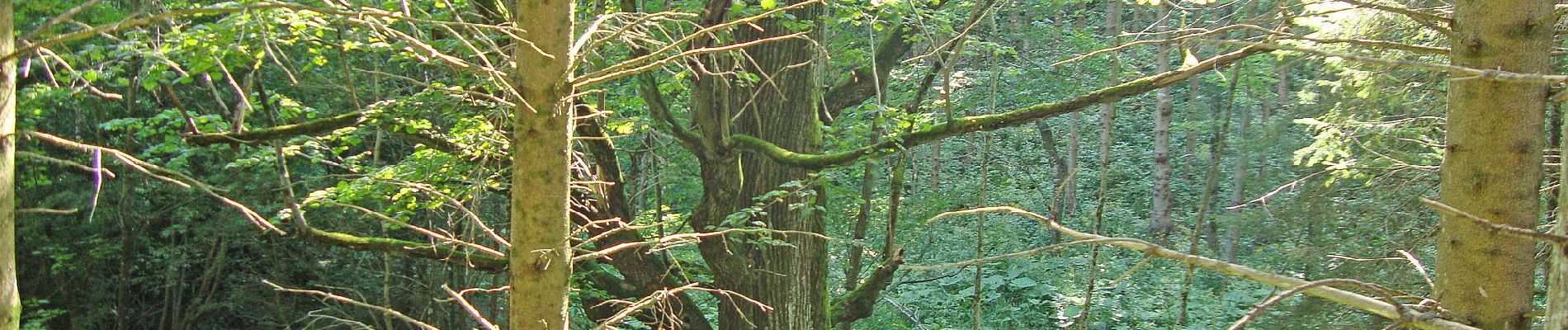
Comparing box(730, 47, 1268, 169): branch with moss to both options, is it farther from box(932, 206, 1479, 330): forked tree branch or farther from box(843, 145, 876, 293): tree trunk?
box(932, 206, 1479, 330): forked tree branch

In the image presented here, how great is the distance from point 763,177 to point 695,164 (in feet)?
10.2

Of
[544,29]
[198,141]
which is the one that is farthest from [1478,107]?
→ [198,141]

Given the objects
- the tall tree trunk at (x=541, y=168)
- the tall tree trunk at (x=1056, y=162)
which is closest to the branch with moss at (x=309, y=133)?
the tall tree trunk at (x=541, y=168)

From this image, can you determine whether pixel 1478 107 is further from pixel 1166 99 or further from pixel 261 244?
pixel 1166 99

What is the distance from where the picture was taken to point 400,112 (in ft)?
18.4

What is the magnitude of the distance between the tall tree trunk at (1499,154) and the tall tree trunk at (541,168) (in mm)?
2469

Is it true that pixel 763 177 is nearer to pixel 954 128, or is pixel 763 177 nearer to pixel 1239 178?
pixel 954 128

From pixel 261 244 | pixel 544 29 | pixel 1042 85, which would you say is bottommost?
pixel 261 244

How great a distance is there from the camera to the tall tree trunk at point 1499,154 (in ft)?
8.15

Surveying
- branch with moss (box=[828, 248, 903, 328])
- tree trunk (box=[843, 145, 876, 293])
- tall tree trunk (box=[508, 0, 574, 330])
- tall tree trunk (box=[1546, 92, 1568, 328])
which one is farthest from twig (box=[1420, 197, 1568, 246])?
tree trunk (box=[843, 145, 876, 293])

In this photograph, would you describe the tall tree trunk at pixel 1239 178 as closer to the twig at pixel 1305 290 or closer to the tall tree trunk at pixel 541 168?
the twig at pixel 1305 290

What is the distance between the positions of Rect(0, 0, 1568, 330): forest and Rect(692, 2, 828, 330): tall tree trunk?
2 cm

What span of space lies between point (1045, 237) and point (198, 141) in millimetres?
13689

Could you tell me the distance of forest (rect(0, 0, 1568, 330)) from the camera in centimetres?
260
